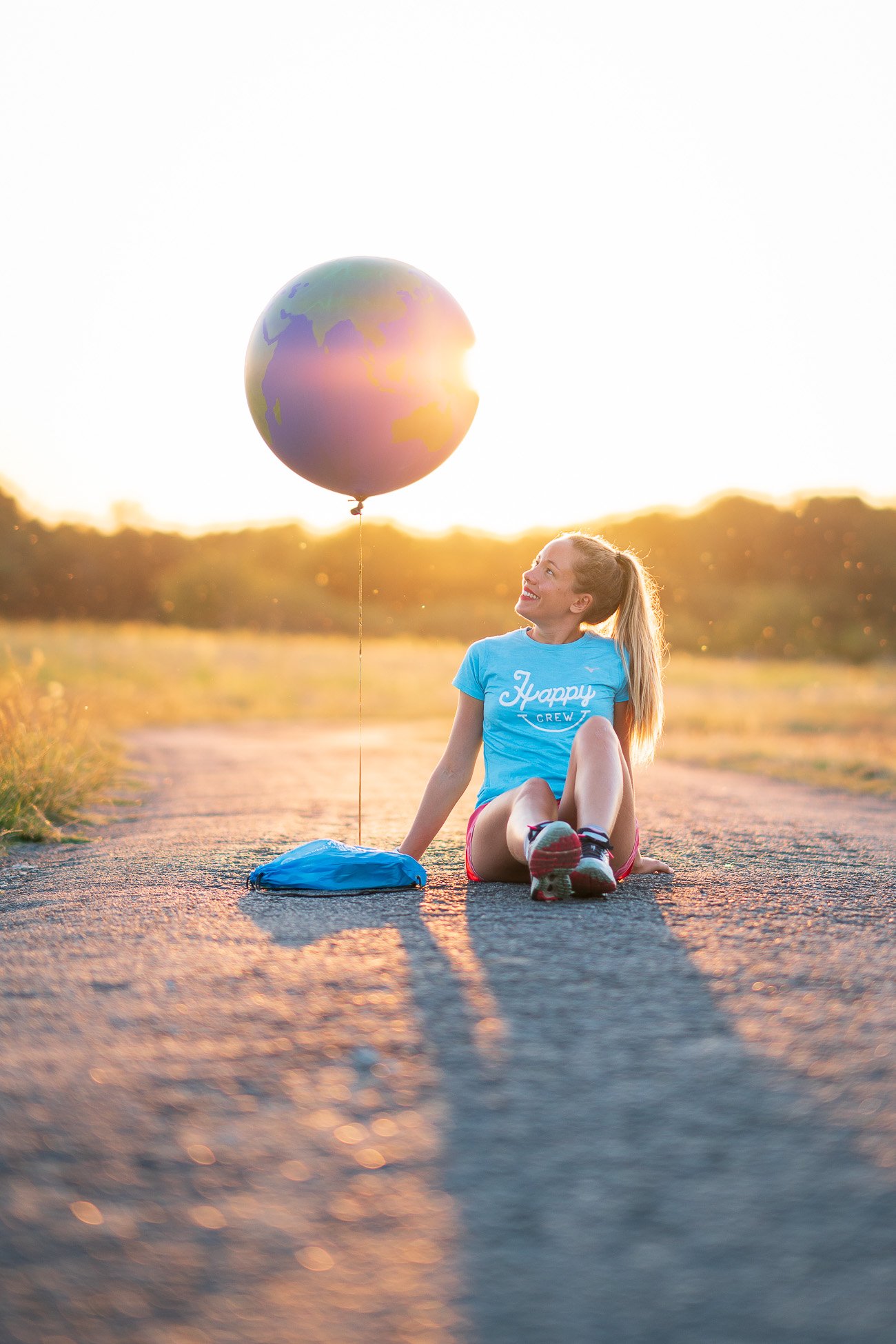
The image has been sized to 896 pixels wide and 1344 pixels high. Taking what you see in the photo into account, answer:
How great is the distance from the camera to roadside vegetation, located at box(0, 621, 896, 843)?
20.6 feet

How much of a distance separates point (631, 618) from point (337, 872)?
4.31 feet

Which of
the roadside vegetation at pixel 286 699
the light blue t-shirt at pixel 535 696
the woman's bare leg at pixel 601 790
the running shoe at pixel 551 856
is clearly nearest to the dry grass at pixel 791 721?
the roadside vegetation at pixel 286 699

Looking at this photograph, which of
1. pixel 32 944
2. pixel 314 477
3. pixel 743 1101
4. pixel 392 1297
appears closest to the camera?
pixel 392 1297

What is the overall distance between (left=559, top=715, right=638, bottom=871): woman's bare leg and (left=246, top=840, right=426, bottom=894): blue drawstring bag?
0.56 meters

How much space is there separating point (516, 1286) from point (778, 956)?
1497 millimetres

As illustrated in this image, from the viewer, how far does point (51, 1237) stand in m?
1.38

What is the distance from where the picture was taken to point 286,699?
21094mm

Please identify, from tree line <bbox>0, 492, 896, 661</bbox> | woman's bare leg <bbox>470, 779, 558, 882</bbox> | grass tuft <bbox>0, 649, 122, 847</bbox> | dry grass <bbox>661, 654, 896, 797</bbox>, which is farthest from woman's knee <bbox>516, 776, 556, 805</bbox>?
tree line <bbox>0, 492, 896, 661</bbox>

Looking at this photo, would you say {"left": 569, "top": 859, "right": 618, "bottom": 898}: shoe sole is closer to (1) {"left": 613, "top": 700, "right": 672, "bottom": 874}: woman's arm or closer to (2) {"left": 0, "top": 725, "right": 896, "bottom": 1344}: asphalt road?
(2) {"left": 0, "top": 725, "right": 896, "bottom": 1344}: asphalt road

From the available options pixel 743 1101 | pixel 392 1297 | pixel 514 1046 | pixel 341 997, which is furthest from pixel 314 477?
pixel 392 1297

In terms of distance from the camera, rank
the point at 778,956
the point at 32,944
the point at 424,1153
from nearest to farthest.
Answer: the point at 424,1153 < the point at 778,956 < the point at 32,944

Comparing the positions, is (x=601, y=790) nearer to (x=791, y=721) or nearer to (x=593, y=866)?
(x=593, y=866)

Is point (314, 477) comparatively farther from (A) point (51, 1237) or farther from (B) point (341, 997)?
(A) point (51, 1237)

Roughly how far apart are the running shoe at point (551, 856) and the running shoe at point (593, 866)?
34 mm
